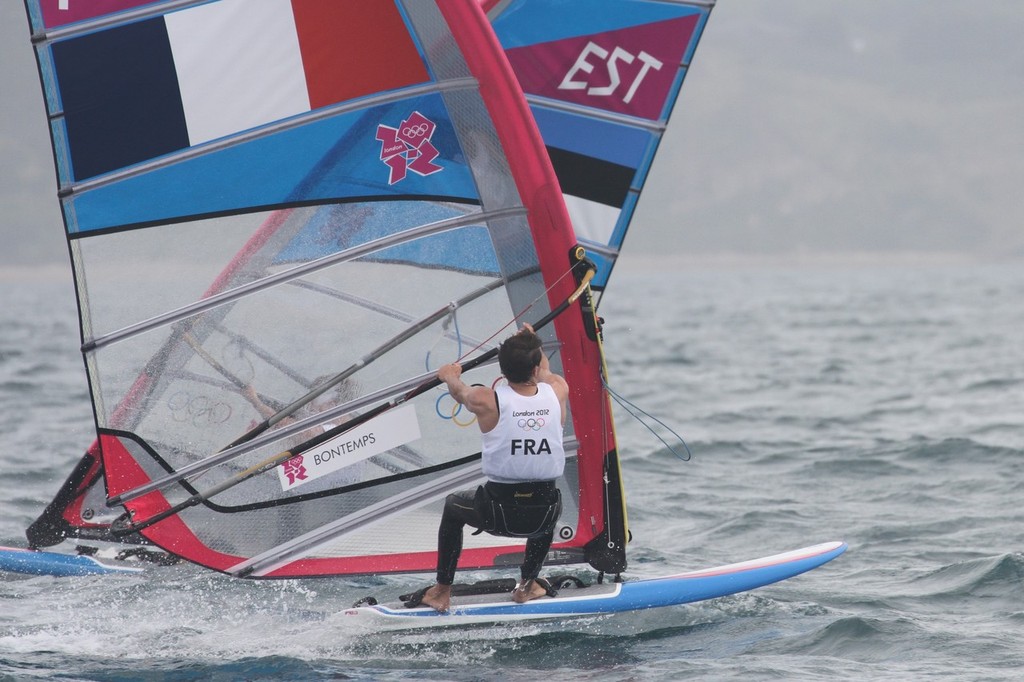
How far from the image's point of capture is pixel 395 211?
525 centimetres

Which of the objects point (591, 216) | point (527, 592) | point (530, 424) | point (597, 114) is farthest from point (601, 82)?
point (527, 592)

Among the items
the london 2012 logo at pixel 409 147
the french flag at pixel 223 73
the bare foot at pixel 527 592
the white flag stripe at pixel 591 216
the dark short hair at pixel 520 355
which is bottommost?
the bare foot at pixel 527 592

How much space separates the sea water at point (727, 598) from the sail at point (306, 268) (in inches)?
17.1

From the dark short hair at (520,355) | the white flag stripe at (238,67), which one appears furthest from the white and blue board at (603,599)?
the white flag stripe at (238,67)

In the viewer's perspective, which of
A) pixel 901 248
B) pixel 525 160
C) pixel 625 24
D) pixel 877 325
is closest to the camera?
pixel 525 160

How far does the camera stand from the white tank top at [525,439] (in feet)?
15.9

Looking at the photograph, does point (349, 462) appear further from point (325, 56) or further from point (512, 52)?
point (512, 52)

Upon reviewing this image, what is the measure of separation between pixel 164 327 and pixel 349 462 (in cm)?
95

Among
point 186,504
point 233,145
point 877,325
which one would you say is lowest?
point 877,325

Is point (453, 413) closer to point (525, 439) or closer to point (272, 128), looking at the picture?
point (525, 439)

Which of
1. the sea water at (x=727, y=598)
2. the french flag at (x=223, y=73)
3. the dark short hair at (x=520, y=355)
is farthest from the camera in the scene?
the sea water at (x=727, y=598)

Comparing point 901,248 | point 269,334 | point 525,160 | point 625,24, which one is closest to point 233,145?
point 269,334

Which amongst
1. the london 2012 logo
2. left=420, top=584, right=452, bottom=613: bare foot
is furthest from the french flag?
left=420, top=584, right=452, bottom=613: bare foot

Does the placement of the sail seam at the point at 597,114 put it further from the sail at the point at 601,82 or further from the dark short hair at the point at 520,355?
the dark short hair at the point at 520,355
